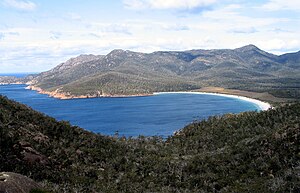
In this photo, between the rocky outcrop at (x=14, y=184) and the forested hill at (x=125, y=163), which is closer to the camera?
the rocky outcrop at (x=14, y=184)

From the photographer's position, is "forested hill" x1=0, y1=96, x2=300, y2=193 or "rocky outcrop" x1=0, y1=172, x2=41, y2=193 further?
"forested hill" x1=0, y1=96, x2=300, y2=193

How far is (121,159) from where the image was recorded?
4844cm

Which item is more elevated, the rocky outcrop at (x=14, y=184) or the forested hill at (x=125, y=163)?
the rocky outcrop at (x=14, y=184)

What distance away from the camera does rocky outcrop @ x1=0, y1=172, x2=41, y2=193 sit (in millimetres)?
17219

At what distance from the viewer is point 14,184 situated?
58.2 ft

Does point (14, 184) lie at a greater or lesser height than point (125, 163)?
greater

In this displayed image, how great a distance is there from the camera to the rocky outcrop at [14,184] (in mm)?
17219

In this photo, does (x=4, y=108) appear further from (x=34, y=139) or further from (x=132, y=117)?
(x=132, y=117)

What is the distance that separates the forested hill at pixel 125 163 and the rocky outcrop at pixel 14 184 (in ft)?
26.1

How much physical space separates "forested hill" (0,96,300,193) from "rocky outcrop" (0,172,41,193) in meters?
7.94

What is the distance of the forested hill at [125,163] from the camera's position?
3248 centimetres

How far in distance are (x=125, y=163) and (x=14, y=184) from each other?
30.5m

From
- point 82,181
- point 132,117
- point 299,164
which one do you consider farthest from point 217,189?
point 132,117

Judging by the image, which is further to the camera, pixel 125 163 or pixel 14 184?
pixel 125 163
